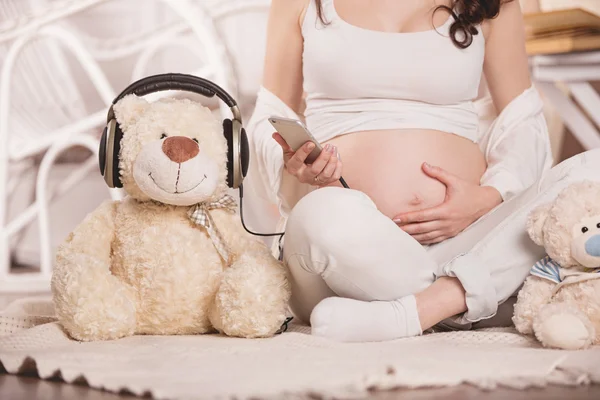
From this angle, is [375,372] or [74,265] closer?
[375,372]

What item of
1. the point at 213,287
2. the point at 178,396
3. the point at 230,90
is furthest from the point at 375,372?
the point at 230,90

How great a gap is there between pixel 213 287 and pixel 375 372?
0.36 metres

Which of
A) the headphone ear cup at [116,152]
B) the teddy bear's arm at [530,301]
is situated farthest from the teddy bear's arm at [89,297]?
the teddy bear's arm at [530,301]

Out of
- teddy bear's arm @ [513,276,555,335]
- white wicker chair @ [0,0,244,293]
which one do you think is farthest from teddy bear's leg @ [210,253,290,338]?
white wicker chair @ [0,0,244,293]

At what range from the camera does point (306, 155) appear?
3.75 feet

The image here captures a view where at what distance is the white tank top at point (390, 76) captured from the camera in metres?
1.29

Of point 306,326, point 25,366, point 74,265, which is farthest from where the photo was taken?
point 306,326

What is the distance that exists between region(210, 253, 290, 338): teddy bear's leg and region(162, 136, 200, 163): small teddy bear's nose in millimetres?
173

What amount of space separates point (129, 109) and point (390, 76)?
460 millimetres

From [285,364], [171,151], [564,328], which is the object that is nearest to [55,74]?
[171,151]

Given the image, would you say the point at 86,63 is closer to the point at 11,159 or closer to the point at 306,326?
the point at 11,159

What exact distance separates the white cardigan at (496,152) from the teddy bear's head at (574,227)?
0.17 meters

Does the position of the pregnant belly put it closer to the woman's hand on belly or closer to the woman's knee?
the woman's hand on belly

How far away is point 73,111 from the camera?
212 cm
